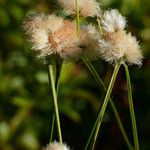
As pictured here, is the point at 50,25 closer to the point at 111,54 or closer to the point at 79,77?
the point at 111,54

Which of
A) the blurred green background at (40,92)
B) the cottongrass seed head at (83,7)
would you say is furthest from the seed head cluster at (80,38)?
the blurred green background at (40,92)

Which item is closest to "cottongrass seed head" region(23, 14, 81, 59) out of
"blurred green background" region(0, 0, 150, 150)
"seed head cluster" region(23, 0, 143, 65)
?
"seed head cluster" region(23, 0, 143, 65)

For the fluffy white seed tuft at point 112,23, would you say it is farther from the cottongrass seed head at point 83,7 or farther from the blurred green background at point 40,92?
the blurred green background at point 40,92

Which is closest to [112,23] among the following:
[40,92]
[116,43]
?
[116,43]

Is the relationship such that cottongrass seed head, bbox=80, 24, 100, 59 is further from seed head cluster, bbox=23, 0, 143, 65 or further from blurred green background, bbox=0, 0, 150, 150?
blurred green background, bbox=0, 0, 150, 150

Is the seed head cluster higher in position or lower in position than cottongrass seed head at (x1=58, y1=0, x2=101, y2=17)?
lower

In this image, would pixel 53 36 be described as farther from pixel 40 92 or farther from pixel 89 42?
pixel 40 92

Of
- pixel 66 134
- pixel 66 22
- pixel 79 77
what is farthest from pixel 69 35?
pixel 66 134
